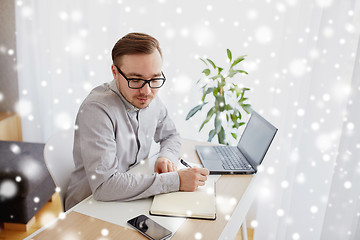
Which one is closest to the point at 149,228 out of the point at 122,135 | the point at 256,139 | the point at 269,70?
the point at 122,135

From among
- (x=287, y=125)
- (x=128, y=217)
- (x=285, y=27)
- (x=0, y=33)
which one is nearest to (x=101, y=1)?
(x=0, y=33)

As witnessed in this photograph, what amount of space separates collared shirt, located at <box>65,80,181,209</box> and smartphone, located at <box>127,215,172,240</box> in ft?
0.44

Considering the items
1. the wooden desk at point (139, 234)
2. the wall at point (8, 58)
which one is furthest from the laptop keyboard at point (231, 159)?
the wall at point (8, 58)

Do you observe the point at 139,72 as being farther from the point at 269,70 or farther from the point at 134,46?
the point at 269,70

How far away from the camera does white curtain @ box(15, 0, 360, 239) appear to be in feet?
5.62

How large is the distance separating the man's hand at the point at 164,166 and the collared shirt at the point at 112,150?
0.23 feet

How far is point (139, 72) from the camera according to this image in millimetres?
1199

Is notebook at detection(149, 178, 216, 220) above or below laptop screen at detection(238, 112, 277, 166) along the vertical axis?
below

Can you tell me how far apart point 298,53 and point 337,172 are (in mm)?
703

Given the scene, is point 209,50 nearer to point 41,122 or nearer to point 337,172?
point 337,172

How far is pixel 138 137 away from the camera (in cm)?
143

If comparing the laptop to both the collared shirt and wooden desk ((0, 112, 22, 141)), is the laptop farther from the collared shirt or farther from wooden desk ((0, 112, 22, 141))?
wooden desk ((0, 112, 22, 141))

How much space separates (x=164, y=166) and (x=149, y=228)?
1.28ft

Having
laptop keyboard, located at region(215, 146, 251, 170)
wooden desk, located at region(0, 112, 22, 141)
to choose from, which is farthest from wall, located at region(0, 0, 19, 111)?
laptop keyboard, located at region(215, 146, 251, 170)
